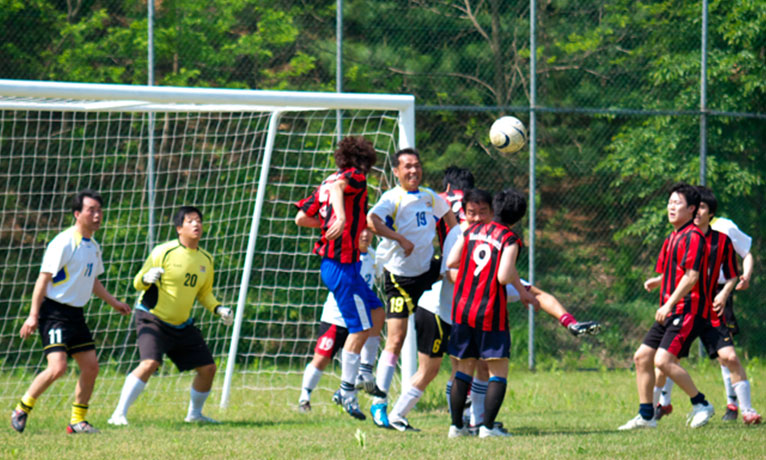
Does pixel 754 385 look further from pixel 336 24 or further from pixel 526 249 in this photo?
pixel 336 24

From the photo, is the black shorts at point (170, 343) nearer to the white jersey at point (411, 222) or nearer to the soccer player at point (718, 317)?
the white jersey at point (411, 222)


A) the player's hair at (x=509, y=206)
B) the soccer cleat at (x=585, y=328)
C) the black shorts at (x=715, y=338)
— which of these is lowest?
the soccer cleat at (x=585, y=328)

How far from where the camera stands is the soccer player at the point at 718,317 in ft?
23.5

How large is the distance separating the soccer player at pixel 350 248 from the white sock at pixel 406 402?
45cm

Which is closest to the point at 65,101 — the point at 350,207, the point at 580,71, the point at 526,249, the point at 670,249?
the point at 350,207

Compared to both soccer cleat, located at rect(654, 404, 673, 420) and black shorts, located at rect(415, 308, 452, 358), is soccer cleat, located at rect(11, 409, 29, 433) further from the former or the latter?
soccer cleat, located at rect(654, 404, 673, 420)

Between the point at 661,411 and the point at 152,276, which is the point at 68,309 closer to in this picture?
the point at 152,276

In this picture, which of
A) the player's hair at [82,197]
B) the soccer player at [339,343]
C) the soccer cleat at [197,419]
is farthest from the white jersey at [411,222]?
the player's hair at [82,197]

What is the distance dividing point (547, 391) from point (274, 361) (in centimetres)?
300

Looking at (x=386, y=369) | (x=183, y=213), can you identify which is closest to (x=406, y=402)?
(x=386, y=369)

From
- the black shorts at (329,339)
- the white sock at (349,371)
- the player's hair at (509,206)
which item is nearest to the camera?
the player's hair at (509,206)

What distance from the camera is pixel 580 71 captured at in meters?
12.9

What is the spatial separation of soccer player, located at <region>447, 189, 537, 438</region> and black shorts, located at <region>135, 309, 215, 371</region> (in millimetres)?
2204

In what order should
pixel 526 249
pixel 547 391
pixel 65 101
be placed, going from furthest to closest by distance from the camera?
pixel 526 249
pixel 547 391
pixel 65 101
